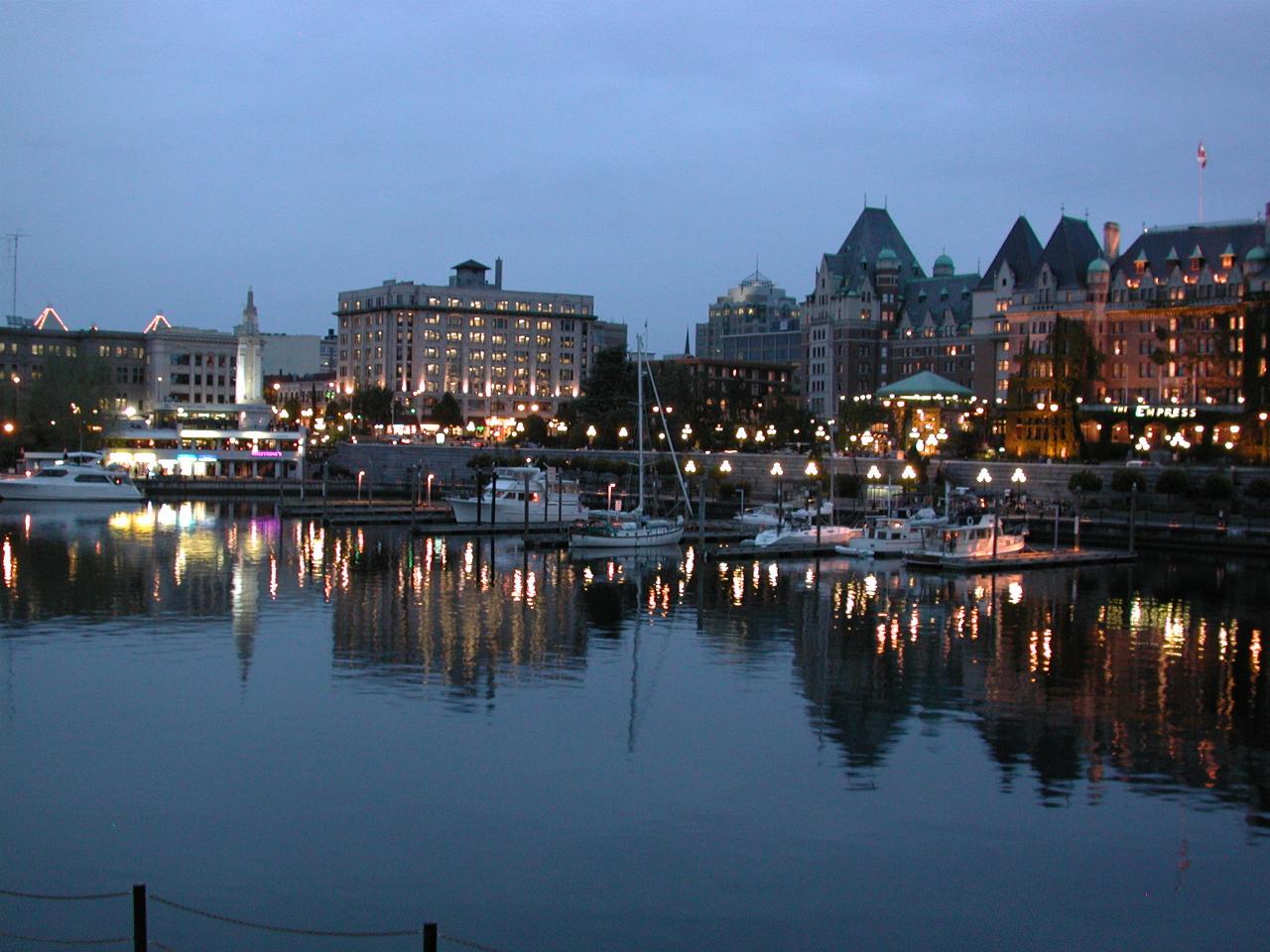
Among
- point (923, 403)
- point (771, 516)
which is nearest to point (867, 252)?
point (923, 403)

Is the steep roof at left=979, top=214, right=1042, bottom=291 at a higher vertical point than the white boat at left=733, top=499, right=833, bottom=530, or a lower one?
higher

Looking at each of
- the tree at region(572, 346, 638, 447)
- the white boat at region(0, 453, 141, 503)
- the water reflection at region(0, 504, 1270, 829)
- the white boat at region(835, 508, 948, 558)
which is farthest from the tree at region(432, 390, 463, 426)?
the white boat at region(835, 508, 948, 558)

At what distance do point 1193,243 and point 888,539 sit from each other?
198 feet

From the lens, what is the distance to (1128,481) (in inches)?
3743

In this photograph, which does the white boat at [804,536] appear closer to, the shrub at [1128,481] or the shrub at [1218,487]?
the shrub at [1128,481]

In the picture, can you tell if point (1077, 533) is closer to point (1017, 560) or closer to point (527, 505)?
point (1017, 560)

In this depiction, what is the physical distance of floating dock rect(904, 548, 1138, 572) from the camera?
68688 millimetres

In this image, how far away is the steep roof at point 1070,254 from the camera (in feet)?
423

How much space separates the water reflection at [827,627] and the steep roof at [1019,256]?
68876 millimetres

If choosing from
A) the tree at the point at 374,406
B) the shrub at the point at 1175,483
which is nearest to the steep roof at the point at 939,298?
the tree at the point at 374,406

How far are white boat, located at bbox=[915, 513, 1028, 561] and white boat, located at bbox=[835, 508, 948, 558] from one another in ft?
2.68

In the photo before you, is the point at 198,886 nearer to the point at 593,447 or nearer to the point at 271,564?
the point at 271,564

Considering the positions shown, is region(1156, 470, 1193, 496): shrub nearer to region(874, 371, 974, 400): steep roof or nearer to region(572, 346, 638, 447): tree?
region(874, 371, 974, 400): steep roof

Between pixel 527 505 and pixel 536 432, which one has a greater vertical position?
pixel 536 432
